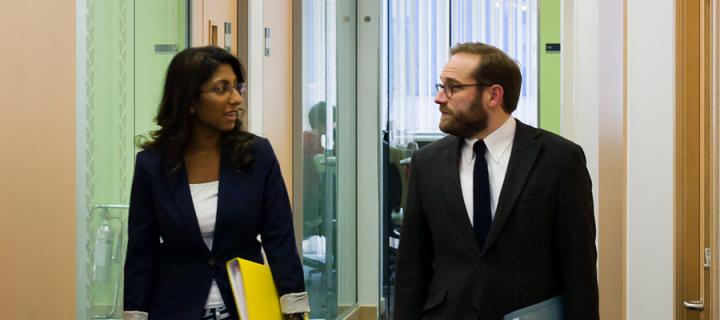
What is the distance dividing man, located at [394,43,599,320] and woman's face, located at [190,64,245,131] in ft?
1.92

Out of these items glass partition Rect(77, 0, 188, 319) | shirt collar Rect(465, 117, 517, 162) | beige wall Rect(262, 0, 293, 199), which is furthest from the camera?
beige wall Rect(262, 0, 293, 199)

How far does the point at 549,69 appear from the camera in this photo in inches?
294

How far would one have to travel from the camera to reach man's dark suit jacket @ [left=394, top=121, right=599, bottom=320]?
296cm

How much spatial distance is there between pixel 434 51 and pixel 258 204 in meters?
4.75

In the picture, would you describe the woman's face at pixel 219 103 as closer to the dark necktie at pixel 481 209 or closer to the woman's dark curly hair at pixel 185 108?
the woman's dark curly hair at pixel 185 108

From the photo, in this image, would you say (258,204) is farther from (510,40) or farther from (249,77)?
(510,40)

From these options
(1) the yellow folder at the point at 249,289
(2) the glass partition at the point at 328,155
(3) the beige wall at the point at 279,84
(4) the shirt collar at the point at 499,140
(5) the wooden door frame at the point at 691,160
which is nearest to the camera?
(1) the yellow folder at the point at 249,289

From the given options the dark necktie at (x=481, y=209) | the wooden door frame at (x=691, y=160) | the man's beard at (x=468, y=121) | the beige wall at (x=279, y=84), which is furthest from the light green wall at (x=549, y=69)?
the dark necktie at (x=481, y=209)

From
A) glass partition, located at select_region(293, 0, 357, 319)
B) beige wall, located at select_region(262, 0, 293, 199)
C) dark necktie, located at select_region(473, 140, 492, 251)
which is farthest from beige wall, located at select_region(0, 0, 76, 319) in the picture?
glass partition, located at select_region(293, 0, 357, 319)

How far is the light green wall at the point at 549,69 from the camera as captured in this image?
7.41 metres

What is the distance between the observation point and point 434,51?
7594 mm

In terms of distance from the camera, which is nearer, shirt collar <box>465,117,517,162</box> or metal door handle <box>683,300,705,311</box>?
shirt collar <box>465,117,517,162</box>

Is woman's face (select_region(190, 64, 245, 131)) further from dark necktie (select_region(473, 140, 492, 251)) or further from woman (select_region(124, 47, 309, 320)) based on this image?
dark necktie (select_region(473, 140, 492, 251))

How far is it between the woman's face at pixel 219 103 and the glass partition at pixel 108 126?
0.50 metres
